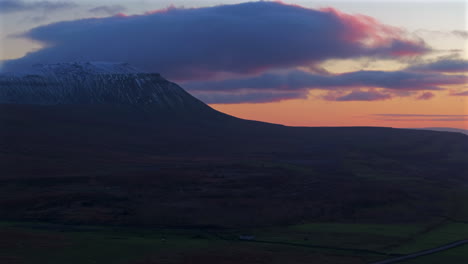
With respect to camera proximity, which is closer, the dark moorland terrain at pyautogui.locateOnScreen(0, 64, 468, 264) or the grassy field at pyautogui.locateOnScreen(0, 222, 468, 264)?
the grassy field at pyautogui.locateOnScreen(0, 222, 468, 264)

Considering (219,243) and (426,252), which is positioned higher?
(426,252)

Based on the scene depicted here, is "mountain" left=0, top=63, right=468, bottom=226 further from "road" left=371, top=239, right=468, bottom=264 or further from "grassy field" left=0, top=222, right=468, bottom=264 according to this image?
"road" left=371, top=239, right=468, bottom=264

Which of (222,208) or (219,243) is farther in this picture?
(222,208)

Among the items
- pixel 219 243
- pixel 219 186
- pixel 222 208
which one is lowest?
pixel 219 243

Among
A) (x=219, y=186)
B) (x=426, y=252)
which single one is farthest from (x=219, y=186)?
(x=426, y=252)

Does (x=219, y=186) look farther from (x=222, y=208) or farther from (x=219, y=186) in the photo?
(x=222, y=208)

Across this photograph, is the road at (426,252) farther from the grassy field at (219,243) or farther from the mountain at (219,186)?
the mountain at (219,186)

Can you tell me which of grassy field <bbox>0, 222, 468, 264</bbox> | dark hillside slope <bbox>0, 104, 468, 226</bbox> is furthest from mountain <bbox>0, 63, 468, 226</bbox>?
grassy field <bbox>0, 222, 468, 264</bbox>

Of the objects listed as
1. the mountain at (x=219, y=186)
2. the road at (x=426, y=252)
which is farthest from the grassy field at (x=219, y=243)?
the mountain at (x=219, y=186)
